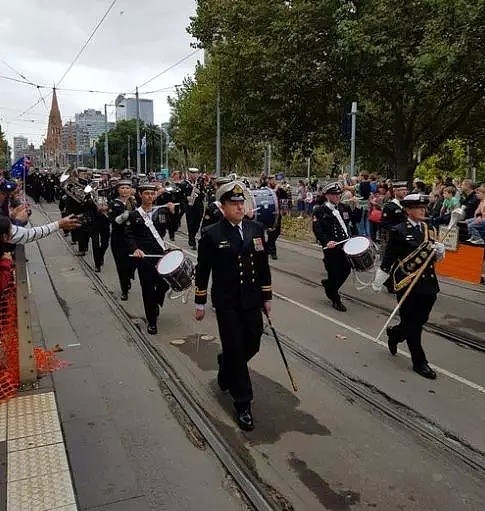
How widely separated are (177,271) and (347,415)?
2921 mm

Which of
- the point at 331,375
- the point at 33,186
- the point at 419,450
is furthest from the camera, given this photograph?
the point at 33,186

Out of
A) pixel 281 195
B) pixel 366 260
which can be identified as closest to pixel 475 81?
pixel 281 195

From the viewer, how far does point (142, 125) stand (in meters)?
94.7

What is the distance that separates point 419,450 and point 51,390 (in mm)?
3391

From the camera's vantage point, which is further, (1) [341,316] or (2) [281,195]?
(2) [281,195]

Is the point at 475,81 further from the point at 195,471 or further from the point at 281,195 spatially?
the point at 195,471

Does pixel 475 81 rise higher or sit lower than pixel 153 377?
higher

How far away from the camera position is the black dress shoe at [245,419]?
15.9 ft

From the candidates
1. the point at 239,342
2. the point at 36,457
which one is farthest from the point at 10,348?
the point at 239,342

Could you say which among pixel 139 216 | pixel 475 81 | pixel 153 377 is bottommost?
pixel 153 377

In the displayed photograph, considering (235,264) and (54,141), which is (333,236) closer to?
(235,264)

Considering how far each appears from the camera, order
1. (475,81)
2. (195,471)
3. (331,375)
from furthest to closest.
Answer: (475,81) < (331,375) < (195,471)

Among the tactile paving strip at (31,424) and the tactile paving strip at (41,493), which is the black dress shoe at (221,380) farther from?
the tactile paving strip at (41,493)

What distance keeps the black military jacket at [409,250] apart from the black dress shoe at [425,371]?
77cm
